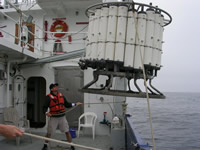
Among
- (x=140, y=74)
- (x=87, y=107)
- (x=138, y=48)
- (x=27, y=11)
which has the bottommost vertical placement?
(x=87, y=107)

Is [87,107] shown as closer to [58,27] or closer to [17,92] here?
[17,92]

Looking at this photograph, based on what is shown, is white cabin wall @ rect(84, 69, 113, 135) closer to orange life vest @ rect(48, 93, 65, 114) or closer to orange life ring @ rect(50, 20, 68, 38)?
orange life vest @ rect(48, 93, 65, 114)

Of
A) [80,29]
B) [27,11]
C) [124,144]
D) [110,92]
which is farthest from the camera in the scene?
[27,11]

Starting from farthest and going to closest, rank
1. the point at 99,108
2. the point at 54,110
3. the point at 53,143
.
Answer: the point at 99,108
the point at 53,143
the point at 54,110

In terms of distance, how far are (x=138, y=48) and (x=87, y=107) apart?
466 centimetres

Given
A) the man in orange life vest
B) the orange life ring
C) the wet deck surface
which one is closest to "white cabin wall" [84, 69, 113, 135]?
the wet deck surface

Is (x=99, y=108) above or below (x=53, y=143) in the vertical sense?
above

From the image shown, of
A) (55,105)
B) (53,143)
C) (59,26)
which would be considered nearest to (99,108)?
(53,143)

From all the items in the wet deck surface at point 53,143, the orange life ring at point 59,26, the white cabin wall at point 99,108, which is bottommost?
the wet deck surface at point 53,143

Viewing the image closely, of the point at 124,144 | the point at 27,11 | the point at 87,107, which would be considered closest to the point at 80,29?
the point at 27,11

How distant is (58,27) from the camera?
A: 8203mm

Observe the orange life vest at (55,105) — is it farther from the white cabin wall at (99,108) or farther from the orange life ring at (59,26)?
the orange life ring at (59,26)

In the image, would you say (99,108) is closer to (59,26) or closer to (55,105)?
(55,105)

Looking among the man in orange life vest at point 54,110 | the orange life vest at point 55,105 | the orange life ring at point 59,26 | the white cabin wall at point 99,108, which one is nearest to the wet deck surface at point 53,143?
the white cabin wall at point 99,108
